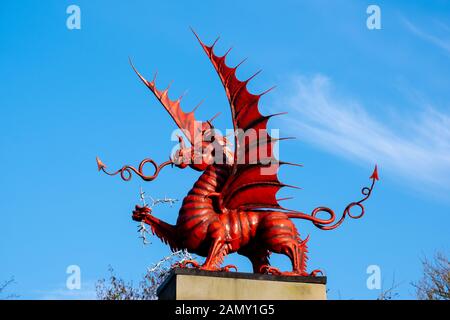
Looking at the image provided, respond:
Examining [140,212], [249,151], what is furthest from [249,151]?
[140,212]

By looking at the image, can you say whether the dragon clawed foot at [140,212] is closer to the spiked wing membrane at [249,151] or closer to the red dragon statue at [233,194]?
the red dragon statue at [233,194]

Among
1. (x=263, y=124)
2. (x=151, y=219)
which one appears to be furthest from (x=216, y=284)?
(x=263, y=124)

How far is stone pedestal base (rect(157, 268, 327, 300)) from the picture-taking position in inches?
331

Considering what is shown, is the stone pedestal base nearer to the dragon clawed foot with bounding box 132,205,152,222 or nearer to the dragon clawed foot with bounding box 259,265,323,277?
the dragon clawed foot with bounding box 259,265,323,277

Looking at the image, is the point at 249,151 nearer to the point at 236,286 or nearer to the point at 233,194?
the point at 233,194

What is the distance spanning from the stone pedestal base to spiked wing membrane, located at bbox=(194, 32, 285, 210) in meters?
1.09

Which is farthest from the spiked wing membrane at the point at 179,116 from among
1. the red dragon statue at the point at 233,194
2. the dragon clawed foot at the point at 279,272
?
the dragon clawed foot at the point at 279,272

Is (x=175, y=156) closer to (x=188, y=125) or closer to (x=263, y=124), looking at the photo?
(x=188, y=125)

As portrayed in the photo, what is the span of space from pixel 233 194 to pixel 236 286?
1280mm
